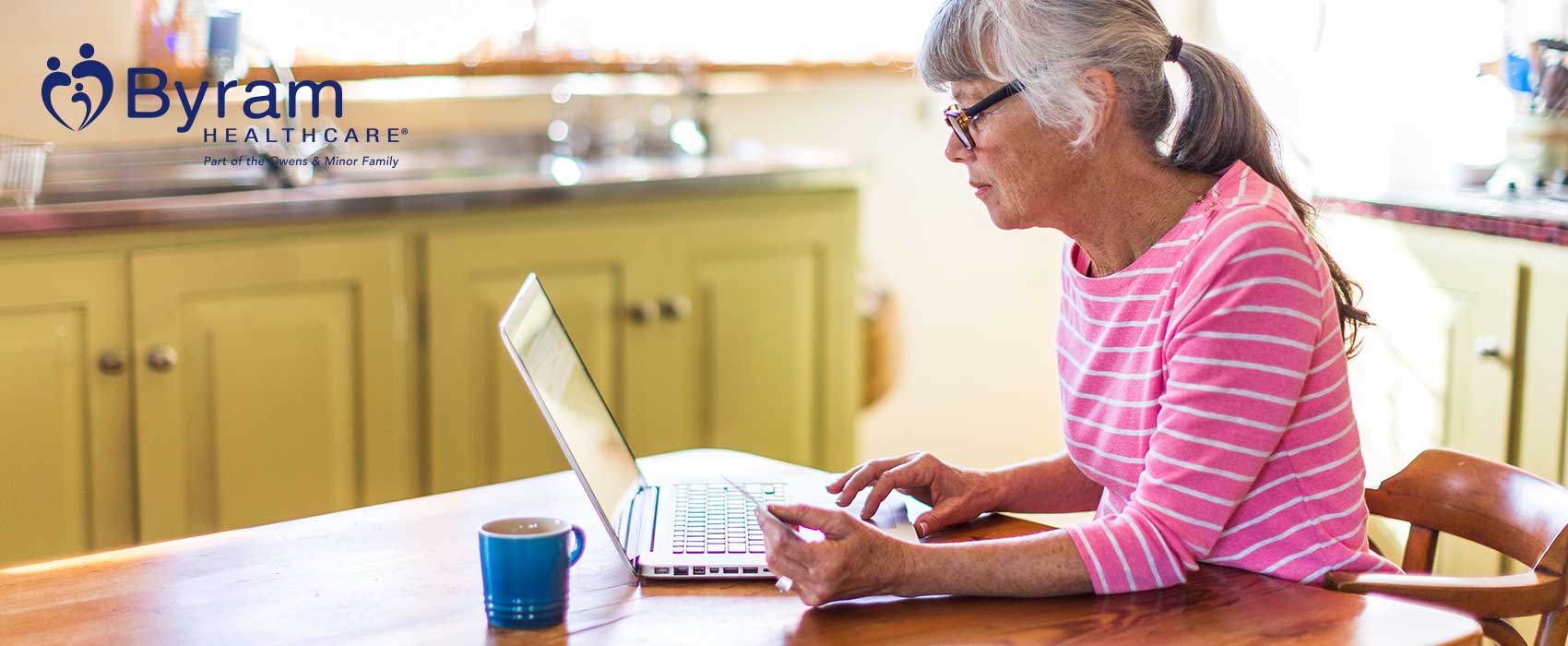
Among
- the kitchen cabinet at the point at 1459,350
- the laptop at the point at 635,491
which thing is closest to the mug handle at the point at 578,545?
the laptop at the point at 635,491

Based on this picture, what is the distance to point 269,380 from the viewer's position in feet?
8.11

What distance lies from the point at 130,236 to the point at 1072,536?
1624mm

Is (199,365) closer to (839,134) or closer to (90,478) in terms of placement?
(90,478)

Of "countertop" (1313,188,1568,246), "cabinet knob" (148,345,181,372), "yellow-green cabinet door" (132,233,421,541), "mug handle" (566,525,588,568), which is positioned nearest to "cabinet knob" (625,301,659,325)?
"yellow-green cabinet door" (132,233,421,541)

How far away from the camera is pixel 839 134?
3650 millimetres

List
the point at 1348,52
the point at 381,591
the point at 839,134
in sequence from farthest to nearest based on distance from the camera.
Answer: the point at 839,134, the point at 1348,52, the point at 381,591

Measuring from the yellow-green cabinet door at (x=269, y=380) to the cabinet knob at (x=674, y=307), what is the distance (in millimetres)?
487

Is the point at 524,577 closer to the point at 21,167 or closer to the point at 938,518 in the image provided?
the point at 938,518

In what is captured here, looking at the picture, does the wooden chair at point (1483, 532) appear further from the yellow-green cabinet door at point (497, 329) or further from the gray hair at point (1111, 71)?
the yellow-green cabinet door at point (497, 329)

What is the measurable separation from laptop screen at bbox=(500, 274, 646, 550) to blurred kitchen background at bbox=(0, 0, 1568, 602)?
1.08m

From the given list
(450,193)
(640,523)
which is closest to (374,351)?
(450,193)

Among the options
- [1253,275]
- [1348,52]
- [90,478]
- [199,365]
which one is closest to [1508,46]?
[1348,52]

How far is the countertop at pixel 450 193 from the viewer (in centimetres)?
226

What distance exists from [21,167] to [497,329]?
32.5 inches
